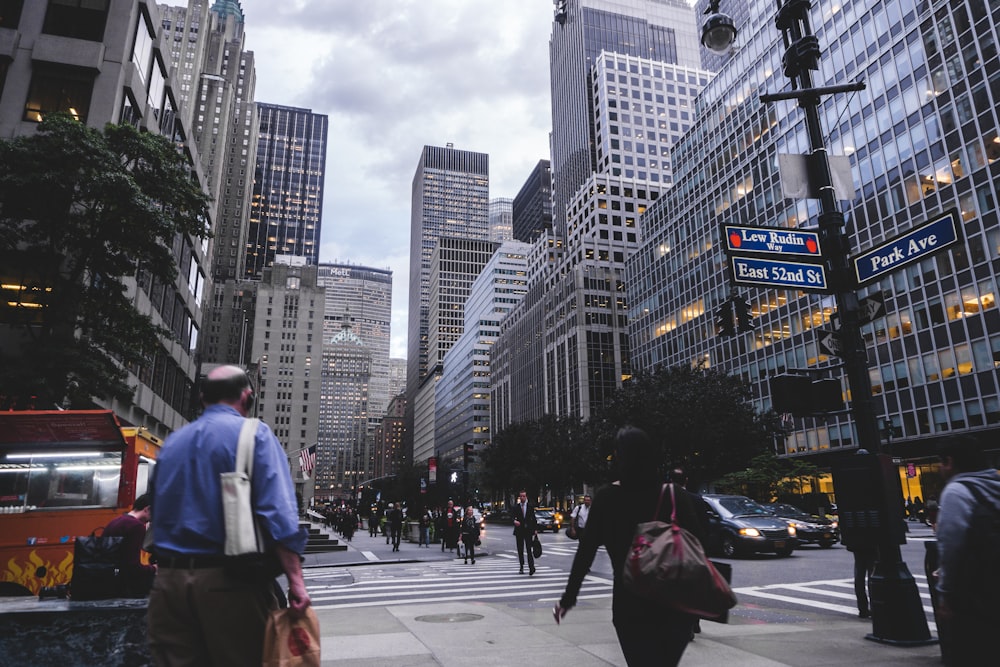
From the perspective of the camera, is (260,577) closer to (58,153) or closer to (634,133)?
(58,153)

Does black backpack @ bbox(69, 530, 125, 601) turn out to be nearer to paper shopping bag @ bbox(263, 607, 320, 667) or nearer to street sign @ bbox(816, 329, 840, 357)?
paper shopping bag @ bbox(263, 607, 320, 667)

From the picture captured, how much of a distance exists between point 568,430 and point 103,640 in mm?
64412

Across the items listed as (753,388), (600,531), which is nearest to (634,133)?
(753,388)

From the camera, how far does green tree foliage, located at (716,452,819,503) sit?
41219 mm

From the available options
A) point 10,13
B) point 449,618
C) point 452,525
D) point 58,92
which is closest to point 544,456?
point 452,525

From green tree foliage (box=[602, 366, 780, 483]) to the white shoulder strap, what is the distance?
38673 millimetres

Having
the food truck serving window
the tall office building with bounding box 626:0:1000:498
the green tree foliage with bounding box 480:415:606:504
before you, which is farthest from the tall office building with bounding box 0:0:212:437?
the green tree foliage with bounding box 480:415:606:504

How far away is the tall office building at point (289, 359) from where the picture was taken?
134m

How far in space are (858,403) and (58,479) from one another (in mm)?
12600

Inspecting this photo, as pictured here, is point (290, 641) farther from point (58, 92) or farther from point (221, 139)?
point (221, 139)

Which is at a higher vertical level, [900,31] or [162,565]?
[900,31]

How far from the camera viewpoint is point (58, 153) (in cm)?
1695

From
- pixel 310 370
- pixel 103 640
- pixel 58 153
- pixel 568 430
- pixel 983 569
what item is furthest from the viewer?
pixel 310 370

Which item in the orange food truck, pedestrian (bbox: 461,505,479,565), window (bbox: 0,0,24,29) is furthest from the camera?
window (bbox: 0,0,24,29)
